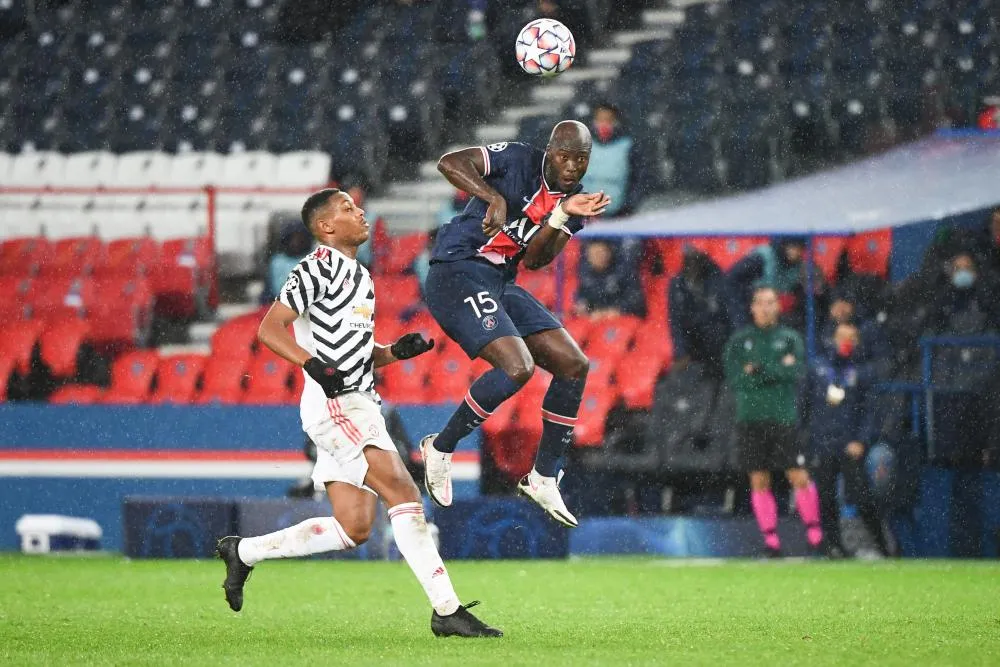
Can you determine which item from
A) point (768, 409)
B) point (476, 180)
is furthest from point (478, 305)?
point (768, 409)

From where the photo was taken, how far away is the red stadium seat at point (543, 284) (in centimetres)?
1421

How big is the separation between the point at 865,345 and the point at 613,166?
288cm

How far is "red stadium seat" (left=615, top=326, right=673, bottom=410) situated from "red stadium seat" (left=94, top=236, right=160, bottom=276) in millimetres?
4724

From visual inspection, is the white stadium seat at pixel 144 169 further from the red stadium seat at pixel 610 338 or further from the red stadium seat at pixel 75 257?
the red stadium seat at pixel 610 338

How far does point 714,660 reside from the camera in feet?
19.2

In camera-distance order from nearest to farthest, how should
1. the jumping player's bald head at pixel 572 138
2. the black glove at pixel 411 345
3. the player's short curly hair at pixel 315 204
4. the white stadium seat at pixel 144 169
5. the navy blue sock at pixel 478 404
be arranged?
the black glove at pixel 411 345 < the player's short curly hair at pixel 315 204 < the jumping player's bald head at pixel 572 138 < the navy blue sock at pixel 478 404 < the white stadium seat at pixel 144 169

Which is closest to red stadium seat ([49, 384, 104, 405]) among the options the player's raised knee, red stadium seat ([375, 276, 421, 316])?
red stadium seat ([375, 276, 421, 316])

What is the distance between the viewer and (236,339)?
1437cm

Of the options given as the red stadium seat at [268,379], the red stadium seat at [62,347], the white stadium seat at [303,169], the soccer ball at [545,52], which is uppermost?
the soccer ball at [545,52]

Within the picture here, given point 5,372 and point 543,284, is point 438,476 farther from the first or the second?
point 5,372

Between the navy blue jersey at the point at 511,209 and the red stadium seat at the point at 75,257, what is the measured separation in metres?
8.76

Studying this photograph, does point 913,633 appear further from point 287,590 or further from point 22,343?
point 22,343

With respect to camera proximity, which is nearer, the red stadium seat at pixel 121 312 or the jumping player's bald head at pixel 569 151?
the jumping player's bald head at pixel 569 151

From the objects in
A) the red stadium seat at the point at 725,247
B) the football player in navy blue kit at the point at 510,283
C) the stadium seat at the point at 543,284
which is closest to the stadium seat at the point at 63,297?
the stadium seat at the point at 543,284
